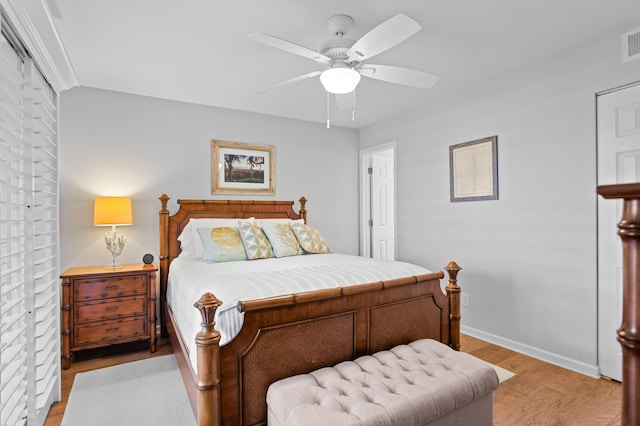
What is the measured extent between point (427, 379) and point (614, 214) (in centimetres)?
195

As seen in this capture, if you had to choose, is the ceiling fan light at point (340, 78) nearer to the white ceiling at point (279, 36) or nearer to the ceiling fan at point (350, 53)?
the ceiling fan at point (350, 53)

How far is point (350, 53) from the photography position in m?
2.11

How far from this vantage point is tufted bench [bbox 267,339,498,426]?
1.39m

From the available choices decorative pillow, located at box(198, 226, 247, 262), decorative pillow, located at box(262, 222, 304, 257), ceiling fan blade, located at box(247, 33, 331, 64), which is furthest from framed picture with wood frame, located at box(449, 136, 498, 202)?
decorative pillow, located at box(198, 226, 247, 262)

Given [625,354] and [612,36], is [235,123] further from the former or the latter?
[625,354]

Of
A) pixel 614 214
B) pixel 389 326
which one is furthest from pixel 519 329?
pixel 389 326

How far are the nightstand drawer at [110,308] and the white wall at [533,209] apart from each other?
297cm

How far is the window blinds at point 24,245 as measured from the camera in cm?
148

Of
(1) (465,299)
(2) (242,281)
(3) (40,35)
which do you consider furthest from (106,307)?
(1) (465,299)

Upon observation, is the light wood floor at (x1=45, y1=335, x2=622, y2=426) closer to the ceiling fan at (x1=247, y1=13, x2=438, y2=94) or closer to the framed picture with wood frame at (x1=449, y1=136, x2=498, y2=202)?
the framed picture with wood frame at (x1=449, y1=136, x2=498, y2=202)

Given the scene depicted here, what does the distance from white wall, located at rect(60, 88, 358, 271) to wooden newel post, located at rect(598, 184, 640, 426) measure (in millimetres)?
3730

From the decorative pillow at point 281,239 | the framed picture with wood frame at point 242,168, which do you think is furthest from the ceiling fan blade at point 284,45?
the framed picture with wood frame at point 242,168

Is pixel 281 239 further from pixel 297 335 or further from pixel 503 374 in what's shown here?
pixel 503 374

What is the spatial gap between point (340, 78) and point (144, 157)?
241 centimetres
